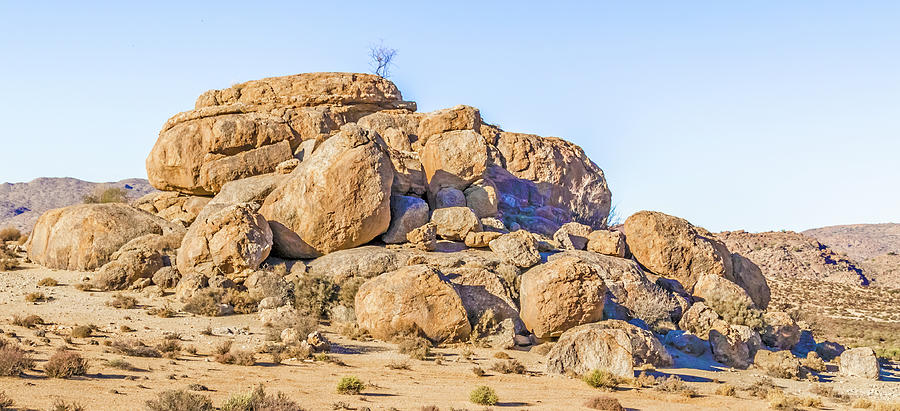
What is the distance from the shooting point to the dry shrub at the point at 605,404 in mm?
12992

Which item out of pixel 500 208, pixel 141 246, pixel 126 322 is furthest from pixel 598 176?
pixel 126 322

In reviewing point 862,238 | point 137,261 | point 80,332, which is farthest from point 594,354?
point 862,238

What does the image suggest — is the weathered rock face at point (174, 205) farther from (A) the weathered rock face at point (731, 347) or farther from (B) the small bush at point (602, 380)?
(A) the weathered rock face at point (731, 347)

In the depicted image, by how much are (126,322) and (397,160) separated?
35.3 feet

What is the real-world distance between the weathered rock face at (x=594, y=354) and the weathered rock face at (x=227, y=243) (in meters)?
9.56

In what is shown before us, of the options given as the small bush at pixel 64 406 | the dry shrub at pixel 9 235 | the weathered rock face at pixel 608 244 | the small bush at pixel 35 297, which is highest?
the weathered rock face at pixel 608 244

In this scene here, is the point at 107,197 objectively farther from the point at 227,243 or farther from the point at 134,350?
the point at 134,350

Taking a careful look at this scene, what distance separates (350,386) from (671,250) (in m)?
14.8

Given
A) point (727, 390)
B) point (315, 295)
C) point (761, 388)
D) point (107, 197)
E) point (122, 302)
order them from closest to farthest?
point (727, 390)
point (761, 388)
point (122, 302)
point (315, 295)
point (107, 197)

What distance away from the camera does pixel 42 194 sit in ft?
309

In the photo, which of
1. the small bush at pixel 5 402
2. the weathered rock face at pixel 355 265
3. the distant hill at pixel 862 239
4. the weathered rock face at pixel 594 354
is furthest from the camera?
the distant hill at pixel 862 239

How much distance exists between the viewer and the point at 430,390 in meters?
14.0

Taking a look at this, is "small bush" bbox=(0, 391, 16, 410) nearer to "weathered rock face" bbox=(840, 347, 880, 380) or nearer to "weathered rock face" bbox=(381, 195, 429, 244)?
"weathered rock face" bbox=(381, 195, 429, 244)

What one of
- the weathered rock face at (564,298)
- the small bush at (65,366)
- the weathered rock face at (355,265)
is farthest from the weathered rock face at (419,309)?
the small bush at (65,366)
